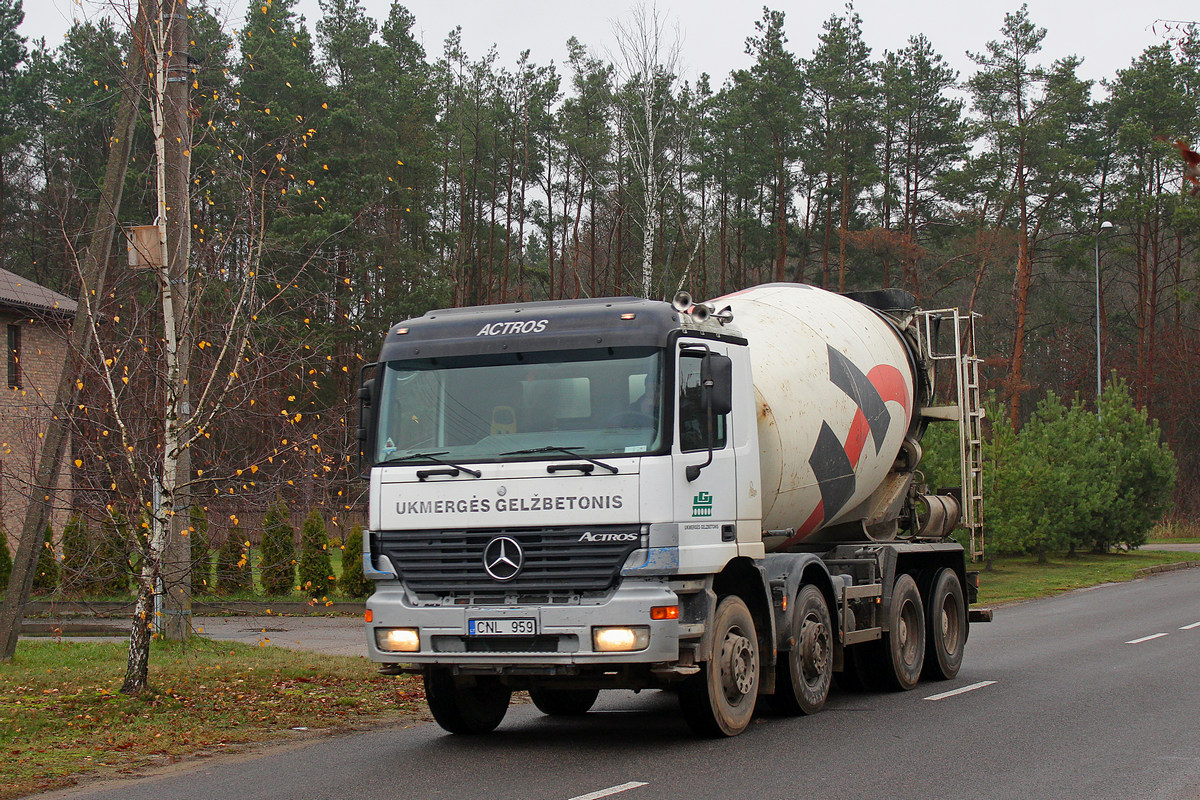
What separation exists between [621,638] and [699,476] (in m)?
1.25

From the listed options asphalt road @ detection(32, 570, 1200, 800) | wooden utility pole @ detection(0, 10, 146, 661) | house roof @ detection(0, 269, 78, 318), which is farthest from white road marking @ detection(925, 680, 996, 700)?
house roof @ detection(0, 269, 78, 318)

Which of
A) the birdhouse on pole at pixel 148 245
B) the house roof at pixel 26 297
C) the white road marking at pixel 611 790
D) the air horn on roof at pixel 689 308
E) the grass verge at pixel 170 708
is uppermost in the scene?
the house roof at pixel 26 297

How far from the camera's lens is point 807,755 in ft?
28.0

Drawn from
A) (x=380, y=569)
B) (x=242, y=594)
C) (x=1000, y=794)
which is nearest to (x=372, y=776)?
(x=380, y=569)

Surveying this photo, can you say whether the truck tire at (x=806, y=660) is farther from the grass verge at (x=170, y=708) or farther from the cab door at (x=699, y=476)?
the grass verge at (x=170, y=708)

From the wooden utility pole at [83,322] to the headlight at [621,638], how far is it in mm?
5987

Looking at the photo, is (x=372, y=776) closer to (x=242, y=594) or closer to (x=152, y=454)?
(x=152, y=454)

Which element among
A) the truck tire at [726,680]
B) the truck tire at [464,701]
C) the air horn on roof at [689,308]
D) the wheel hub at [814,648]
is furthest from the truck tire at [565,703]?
the air horn on roof at [689,308]

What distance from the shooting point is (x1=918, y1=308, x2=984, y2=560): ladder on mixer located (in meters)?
14.1

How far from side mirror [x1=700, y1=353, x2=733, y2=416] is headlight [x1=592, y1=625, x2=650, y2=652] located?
158 centimetres

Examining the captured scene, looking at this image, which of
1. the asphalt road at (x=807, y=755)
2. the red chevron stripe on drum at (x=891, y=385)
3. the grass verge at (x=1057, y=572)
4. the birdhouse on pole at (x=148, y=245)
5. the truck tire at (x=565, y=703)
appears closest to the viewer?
the asphalt road at (x=807, y=755)

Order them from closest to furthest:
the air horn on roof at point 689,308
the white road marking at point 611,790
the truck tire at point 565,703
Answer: the white road marking at point 611,790 → the air horn on roof at point 689,308 → the truck tire at point 565,703

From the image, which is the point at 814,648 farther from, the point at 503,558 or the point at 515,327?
the point at 515,327

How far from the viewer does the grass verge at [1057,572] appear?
27250 millimetres
